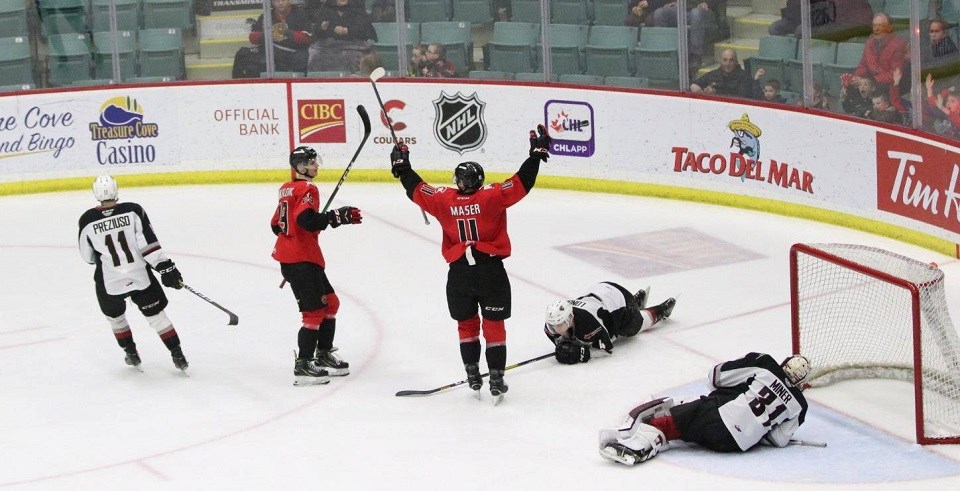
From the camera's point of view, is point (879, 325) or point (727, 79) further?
point (727, 79)

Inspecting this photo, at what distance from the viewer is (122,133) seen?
12852mm

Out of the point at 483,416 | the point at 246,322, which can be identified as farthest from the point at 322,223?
the point at 246,322

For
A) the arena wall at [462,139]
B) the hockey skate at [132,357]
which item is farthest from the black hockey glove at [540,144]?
the arena wall at [462,139]

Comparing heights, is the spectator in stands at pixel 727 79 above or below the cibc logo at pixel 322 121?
above

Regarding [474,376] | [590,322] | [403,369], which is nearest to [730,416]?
[474,376]

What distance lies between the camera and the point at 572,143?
12133 mm

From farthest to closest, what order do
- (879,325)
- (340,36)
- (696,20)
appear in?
(340,36)
(696,20)
(879,325)

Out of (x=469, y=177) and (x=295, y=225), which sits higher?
(x=469, y=177)

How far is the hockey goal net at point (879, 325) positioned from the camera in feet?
22.2

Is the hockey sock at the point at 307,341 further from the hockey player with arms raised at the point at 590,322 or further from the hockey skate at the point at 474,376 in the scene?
the hockey player with arms raised at the point at 590,322

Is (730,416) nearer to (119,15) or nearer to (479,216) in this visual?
(479,216)

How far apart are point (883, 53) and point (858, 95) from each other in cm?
37

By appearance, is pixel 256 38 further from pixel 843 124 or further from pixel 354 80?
pixel 843 124

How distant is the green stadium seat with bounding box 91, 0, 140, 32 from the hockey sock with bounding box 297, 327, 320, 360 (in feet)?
19.7
